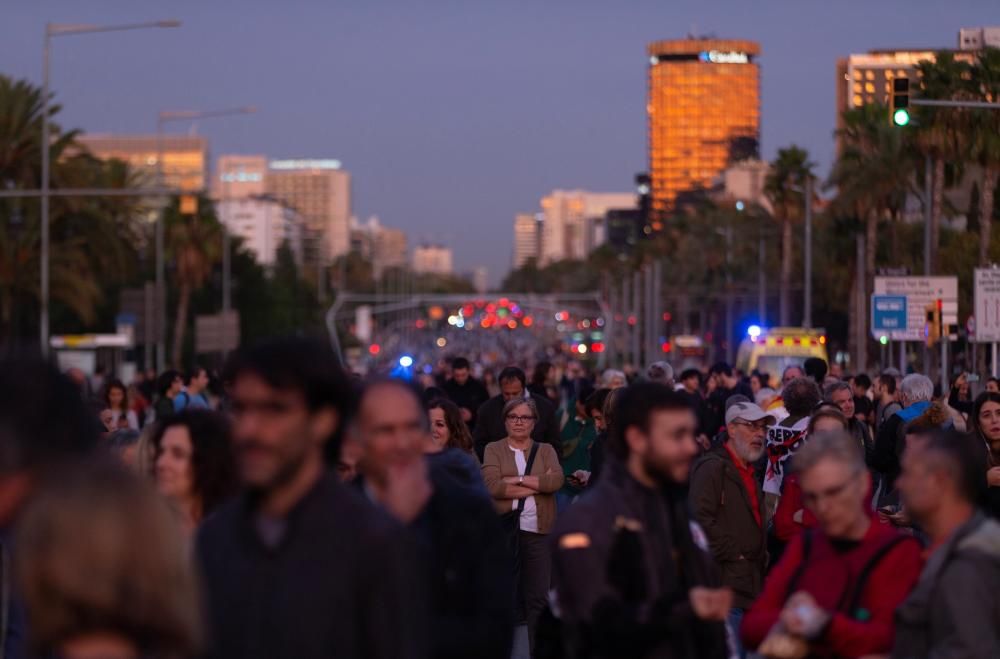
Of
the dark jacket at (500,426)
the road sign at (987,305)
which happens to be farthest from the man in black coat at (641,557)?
the road sign at (987,305)

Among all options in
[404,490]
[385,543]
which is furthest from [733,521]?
[385,543]

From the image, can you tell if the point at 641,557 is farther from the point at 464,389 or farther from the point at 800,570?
the point at 464,389

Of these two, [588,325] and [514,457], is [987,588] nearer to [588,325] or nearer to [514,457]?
[514,457]

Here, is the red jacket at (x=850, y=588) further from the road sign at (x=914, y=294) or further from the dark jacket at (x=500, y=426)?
the road sign at (x=914, y=294)

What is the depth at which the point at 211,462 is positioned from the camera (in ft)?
21.5

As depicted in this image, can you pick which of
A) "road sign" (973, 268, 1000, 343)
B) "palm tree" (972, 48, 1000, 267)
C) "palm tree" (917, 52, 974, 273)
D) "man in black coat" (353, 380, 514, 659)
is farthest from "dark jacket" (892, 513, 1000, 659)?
"palm tree" (917, 52, 974, 273)

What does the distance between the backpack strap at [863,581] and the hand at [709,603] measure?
0.53 metres

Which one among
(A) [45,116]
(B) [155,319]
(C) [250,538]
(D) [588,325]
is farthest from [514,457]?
(D) [588,325]

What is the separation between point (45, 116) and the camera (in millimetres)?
42594

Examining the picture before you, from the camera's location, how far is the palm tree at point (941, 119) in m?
46.1

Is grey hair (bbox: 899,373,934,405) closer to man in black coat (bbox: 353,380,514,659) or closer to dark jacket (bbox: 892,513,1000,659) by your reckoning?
dark jacket (bbox: 892,513,1000,659)

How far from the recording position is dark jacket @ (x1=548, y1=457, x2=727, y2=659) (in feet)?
18.4

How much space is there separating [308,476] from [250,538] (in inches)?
8.5

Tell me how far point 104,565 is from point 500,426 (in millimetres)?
11383
